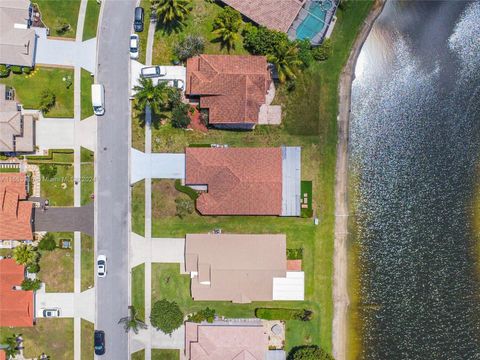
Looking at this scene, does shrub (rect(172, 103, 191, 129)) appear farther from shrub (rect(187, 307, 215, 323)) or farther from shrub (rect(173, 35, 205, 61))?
shrub (rect(187, 307, 215, 323))

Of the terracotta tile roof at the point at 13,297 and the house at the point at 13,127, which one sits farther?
the terracotta tile roof at the point at 13,297

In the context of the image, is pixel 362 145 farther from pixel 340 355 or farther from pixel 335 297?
pixel 340 355

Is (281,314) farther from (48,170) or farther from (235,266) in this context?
(48,170)

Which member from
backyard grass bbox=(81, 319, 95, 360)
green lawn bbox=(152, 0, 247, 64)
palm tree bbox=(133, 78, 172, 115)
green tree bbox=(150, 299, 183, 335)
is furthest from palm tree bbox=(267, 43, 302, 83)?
backyard grass bbox=(81, 319, 95, 360)

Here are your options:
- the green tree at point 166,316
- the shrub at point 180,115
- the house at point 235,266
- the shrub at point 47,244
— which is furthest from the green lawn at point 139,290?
the shrub at point 180,115

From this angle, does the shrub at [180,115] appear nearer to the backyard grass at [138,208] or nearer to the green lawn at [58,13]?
the backyard grass at [138,208]

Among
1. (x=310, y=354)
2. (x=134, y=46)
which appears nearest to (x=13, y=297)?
(x=134, y=46)

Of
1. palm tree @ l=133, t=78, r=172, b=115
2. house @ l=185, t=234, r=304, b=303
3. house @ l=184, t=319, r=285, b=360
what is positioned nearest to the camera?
palm tree @ l=133, t=78, r=172, b=115
